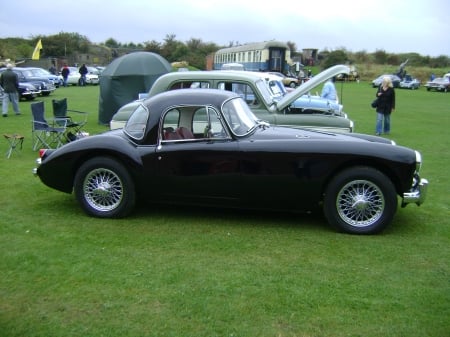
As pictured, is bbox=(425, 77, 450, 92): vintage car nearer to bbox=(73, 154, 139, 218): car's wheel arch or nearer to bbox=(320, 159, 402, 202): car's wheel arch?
bbox=(320, 159, 402, 202): car's wheel arch

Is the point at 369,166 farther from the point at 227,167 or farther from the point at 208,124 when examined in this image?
the point at 208,124

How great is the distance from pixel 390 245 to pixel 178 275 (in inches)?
90.4

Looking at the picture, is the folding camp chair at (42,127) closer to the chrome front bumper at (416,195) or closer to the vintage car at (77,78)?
the chrome front bumper at (416,195)

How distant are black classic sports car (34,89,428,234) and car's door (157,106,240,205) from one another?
0.01 m

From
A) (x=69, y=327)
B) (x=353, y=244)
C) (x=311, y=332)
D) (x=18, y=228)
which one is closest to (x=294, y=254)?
(x=353, y=244)

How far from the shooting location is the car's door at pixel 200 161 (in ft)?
18.2

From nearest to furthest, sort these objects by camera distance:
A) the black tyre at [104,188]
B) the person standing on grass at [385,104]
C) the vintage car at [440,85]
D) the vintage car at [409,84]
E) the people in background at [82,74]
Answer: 1. the black tyre at [104,188]
2. the person standing on grass at [385,104]
3. the people in background at [82,74]
4. the vintage car at [440,85]
5. the vintage car at [409,84]

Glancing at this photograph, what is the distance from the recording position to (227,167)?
5.53 metres

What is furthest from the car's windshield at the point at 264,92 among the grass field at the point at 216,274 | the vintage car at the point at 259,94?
the grass field at the point at 216,274

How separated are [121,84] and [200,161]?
1073 cm

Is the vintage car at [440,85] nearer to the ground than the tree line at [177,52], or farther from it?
nearer to the ground

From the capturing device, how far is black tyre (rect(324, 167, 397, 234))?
5.28 meters

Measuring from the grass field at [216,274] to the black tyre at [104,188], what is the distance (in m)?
0.17

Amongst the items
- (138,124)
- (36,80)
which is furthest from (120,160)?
(36,80)
